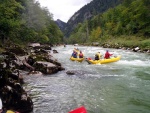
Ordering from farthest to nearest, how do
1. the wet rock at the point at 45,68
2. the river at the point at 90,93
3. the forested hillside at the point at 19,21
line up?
the forested hillside at the point at 19,21 → the wet rock at the point at 45,68 → the river at the point at 90,93

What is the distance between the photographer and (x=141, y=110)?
7586 mm

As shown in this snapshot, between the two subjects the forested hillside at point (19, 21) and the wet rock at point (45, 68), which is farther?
the forested hillside at point (19, 21)

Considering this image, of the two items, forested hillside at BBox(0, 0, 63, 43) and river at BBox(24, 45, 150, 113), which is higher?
forested hillside at BBox(0, 0, 63, 43)

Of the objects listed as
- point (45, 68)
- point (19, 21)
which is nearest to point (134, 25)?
point (19, 21)

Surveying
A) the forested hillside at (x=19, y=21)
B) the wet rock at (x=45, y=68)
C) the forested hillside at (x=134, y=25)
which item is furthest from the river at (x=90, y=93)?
the forested hillside at (x=134, y=25)

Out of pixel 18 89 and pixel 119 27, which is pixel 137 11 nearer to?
pixel 119 27

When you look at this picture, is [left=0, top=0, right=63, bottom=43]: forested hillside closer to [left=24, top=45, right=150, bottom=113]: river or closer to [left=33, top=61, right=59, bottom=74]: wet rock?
[left=33, top=61, right=59, bottom=74]: wet rock

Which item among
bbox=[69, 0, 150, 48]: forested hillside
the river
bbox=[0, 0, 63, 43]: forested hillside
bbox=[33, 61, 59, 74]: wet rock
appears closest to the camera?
the river

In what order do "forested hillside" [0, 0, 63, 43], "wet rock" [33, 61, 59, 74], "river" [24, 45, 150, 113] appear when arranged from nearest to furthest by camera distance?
"river" [24, 45, 150, 113], "wet rock" [33, 61, 59, 74], "forested hillside" [0, 0, 63, 43]

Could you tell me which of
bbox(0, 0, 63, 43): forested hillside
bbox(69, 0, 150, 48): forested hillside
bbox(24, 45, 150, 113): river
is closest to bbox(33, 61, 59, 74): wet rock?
bbox(24, 45, 150, 113): river

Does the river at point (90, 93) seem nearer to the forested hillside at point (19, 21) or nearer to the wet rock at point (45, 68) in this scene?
the wet rock at point (45, 68)

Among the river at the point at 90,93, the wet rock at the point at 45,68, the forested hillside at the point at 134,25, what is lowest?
the river at the point at 90,93

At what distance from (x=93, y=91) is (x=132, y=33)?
40183 millimetres

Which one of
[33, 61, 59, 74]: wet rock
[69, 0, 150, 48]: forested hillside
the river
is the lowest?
the river
